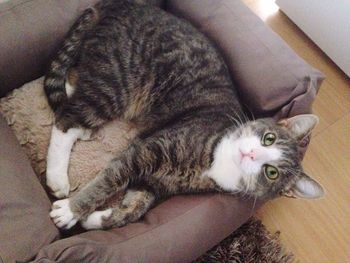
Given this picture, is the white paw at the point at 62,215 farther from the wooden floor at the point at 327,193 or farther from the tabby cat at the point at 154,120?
the wooden floor at the point at 327,193

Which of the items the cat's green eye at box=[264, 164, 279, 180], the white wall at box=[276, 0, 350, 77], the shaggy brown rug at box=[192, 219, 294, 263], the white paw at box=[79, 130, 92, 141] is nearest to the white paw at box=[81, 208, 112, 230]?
the white paw at box=[79, 130, 92, 141]

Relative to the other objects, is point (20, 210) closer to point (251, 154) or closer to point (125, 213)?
point (125, 213)

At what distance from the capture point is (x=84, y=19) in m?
1.61

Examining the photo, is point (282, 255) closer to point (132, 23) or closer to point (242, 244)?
point (242, 244)

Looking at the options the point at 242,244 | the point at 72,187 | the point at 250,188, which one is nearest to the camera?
the point at 250,188

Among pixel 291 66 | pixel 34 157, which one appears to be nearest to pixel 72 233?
pixel 34 157

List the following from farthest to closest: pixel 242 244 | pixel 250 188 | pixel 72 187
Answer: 1. pixel 242 244
2. pixel 72 187
3. pixel 250 188

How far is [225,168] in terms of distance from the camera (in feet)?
4.63

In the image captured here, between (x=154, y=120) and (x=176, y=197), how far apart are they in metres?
0.33

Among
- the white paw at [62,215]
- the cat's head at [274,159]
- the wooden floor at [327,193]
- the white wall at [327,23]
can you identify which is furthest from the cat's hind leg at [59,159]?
the white wall at [327,23]

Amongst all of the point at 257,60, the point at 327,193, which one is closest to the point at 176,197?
the point at 257,60

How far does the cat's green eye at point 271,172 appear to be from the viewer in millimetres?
1337

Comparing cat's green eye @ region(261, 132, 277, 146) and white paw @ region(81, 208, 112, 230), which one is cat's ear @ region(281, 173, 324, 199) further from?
white paw @ region(81, 208, 112, 230)

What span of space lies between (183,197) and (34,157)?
62 cm
